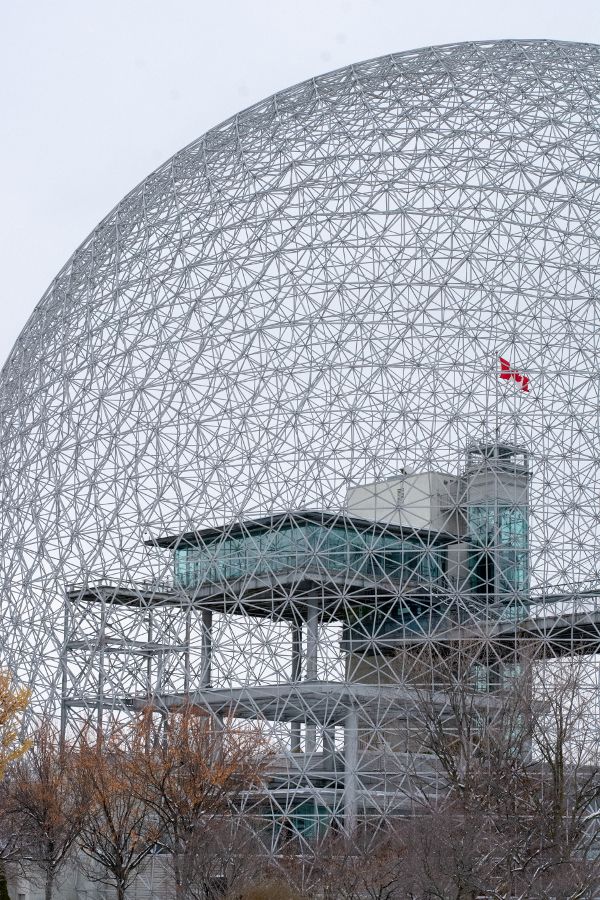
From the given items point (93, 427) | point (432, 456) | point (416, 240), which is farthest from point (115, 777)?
point (416, 240)

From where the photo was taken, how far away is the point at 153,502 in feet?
144

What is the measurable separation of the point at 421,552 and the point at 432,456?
2.70m

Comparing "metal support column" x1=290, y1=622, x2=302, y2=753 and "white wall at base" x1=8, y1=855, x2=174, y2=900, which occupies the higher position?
"metal support column" x1=290, y1=622, x2=302, y2=753

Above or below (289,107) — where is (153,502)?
below

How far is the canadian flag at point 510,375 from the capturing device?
42312mm

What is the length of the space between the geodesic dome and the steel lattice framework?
100mm

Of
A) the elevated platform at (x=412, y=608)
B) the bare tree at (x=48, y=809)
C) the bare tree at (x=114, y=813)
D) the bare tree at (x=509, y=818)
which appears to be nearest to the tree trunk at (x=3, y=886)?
the bare tree at (x=48, y=809)

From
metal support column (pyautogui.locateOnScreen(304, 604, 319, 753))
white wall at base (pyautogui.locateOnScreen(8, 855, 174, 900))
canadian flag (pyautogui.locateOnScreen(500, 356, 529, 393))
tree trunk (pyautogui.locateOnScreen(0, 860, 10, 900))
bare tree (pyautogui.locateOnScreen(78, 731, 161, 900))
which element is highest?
canadian flag (pyautogui.locateOnScreen(500, 356, 529, 393))

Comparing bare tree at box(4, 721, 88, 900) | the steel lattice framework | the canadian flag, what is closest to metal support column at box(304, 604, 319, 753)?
the steel lattice framework

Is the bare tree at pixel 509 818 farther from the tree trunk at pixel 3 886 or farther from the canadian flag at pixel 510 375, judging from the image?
the canadian flag at pixel 510 375

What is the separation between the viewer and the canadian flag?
42.3m

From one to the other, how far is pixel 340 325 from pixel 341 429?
3559mm

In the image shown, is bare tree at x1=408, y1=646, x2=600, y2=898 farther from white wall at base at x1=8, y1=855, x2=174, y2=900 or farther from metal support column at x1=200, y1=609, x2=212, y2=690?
metal support column at x1=200, y1=609, x2=212, y2=690

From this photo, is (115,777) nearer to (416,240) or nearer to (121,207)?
(416,240)
